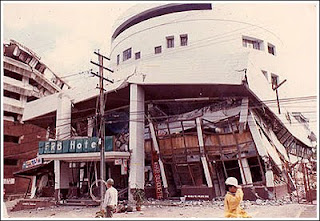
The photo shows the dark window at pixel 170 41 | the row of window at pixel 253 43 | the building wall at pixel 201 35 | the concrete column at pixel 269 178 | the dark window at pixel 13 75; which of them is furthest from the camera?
the dark window at pixel 13 75

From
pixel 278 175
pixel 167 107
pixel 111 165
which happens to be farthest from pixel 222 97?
pixel 111 165

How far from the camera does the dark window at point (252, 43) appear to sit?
1858 cm

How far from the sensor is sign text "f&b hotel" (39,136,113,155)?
14.6 m

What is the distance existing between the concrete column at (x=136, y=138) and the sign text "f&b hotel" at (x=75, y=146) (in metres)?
1.03

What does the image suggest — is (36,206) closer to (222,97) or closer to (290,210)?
(222,97)

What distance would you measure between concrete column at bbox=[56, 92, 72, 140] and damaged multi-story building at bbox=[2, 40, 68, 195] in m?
8.50

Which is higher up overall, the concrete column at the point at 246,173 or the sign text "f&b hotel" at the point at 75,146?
the sign text "f&b hotel" at the point at 75,146

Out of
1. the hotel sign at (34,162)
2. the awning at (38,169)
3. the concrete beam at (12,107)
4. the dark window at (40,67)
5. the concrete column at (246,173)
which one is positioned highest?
the dark window at (40,67)

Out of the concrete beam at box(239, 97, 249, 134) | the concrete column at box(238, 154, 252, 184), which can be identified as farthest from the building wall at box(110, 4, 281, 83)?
the concrete column at box(238, 154, 252, 184)

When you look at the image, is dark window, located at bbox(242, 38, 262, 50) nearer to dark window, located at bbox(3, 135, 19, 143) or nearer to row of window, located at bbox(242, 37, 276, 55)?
row of window, located at bbox(242, 37, 276, 55)

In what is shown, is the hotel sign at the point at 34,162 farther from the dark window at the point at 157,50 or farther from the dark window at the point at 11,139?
the dark window at the point at 11,139

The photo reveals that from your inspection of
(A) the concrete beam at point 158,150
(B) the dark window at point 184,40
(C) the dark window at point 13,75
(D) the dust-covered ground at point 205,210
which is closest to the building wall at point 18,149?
(C) the dark window at point 13,75

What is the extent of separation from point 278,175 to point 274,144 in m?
2.24

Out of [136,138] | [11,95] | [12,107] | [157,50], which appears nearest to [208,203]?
[136,138]
